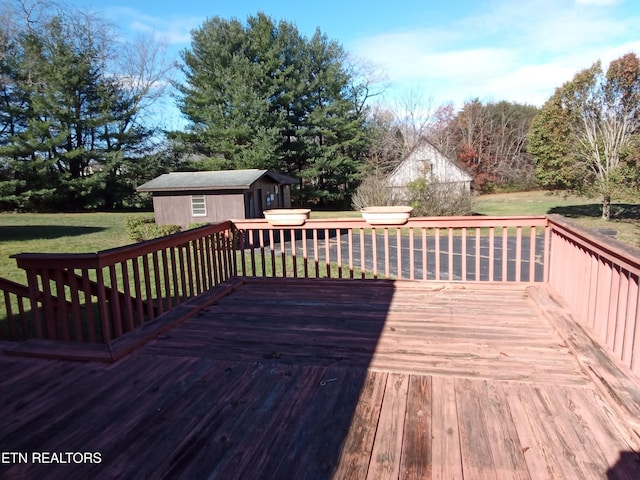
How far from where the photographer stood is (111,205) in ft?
75.6

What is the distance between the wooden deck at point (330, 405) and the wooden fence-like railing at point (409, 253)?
0.93 metres

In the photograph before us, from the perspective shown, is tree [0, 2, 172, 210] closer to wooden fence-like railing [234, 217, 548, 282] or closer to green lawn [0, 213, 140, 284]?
green lawn [0, 213, 140, 284]

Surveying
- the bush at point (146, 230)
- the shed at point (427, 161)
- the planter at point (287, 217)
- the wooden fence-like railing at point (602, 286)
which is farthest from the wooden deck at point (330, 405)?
the shed at point (427, 161)

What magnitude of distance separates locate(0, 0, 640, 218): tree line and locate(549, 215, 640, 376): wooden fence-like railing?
46.2 feet

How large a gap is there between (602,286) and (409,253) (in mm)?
3111

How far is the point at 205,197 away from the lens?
14.4m

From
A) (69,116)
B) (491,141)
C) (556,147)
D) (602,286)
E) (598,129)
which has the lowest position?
(602,286)

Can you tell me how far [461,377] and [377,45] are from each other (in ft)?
84.5

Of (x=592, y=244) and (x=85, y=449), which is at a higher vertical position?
(x=592, y=244)

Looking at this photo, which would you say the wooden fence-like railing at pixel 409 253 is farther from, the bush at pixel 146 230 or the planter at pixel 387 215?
the bush at pixel 146 230

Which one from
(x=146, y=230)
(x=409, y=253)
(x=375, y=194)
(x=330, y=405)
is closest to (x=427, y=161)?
(x=375, y=194)

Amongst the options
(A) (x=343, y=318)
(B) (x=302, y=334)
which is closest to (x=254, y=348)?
(B) (x=302, y=334)

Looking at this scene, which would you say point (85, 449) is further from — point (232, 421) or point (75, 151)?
point (75, 151)

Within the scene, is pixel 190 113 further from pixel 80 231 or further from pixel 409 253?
pixel 409 253
